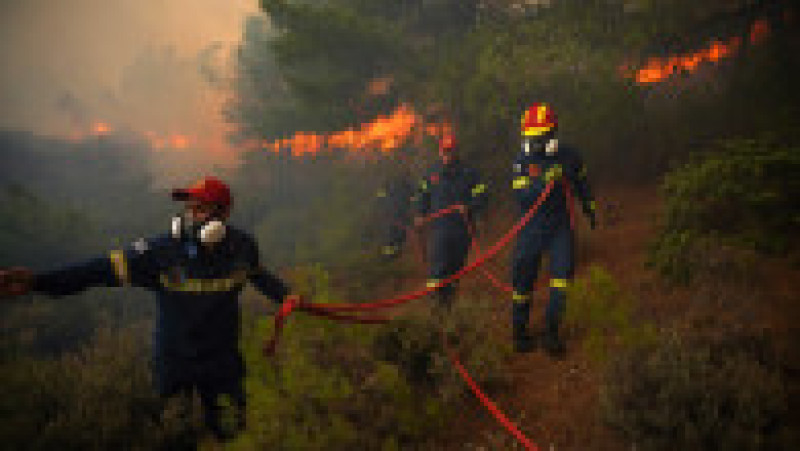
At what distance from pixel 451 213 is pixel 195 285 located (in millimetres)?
4281

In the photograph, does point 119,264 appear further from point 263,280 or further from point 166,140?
point 166,140

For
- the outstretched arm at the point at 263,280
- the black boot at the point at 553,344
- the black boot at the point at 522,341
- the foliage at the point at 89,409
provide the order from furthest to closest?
the black boot at the point at 522,341, the black boot at the point at 553,344, the outstretched arm at the point at 263,280, the foliage at the point at 89,409

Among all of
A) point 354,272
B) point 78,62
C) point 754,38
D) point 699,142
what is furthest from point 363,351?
point 78,62

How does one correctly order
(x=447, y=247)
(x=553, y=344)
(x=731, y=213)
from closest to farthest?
1. (x=553, y=344)
2. (x=731, y=213)
3. (x=447, y=247)

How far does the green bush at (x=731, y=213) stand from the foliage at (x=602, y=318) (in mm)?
1069

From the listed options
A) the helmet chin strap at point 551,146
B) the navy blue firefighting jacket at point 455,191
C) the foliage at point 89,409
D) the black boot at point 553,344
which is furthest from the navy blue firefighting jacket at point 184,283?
the navy blue firefighting jacket at point 455,191

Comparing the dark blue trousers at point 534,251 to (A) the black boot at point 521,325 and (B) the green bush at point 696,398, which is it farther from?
(B) the green bush at point 696,398

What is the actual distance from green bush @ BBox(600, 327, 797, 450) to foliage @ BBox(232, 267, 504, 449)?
3.85 feet

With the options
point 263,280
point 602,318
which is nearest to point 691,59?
point 602,318

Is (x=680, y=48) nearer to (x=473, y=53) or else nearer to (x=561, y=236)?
(x=473, y=53)

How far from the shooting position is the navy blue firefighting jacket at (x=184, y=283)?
10.1 ft

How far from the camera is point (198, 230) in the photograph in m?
3.19

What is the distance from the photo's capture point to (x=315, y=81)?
42.4 ft

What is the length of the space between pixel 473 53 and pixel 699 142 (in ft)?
17.6
